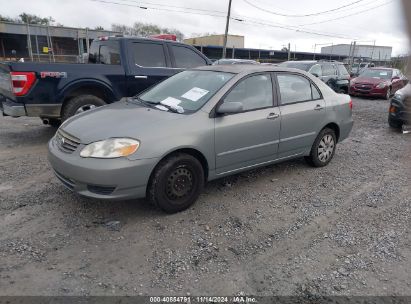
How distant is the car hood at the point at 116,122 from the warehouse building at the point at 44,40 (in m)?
23.1

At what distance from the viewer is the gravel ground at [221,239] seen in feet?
9.21

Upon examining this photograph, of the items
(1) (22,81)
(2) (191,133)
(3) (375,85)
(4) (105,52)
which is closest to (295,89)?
(2) (191,133)

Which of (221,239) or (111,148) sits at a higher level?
(111,148)

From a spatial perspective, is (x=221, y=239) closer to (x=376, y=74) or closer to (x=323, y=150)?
(x=323, y=150)

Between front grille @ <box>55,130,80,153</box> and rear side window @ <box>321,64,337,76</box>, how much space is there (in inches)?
443

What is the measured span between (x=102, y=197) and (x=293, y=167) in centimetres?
324

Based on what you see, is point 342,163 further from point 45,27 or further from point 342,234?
point 45,27

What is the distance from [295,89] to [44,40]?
29125 millimetres

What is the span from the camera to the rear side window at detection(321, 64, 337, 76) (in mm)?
13031

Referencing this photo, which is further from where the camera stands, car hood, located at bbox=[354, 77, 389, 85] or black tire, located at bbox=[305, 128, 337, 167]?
car hood, located at bbox=[354, 77, 389, 85]

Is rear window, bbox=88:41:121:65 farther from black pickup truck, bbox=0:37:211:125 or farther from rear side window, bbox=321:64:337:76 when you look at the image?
rear side window, bbox=321:64:337:76

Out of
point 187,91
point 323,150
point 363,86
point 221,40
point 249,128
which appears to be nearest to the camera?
point 249,128

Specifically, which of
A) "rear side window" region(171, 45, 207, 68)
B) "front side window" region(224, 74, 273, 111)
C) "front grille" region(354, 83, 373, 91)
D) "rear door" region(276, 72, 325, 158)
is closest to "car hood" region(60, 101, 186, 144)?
"front side window" region(224, 74, 273, 111)

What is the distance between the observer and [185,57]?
24.5ft
